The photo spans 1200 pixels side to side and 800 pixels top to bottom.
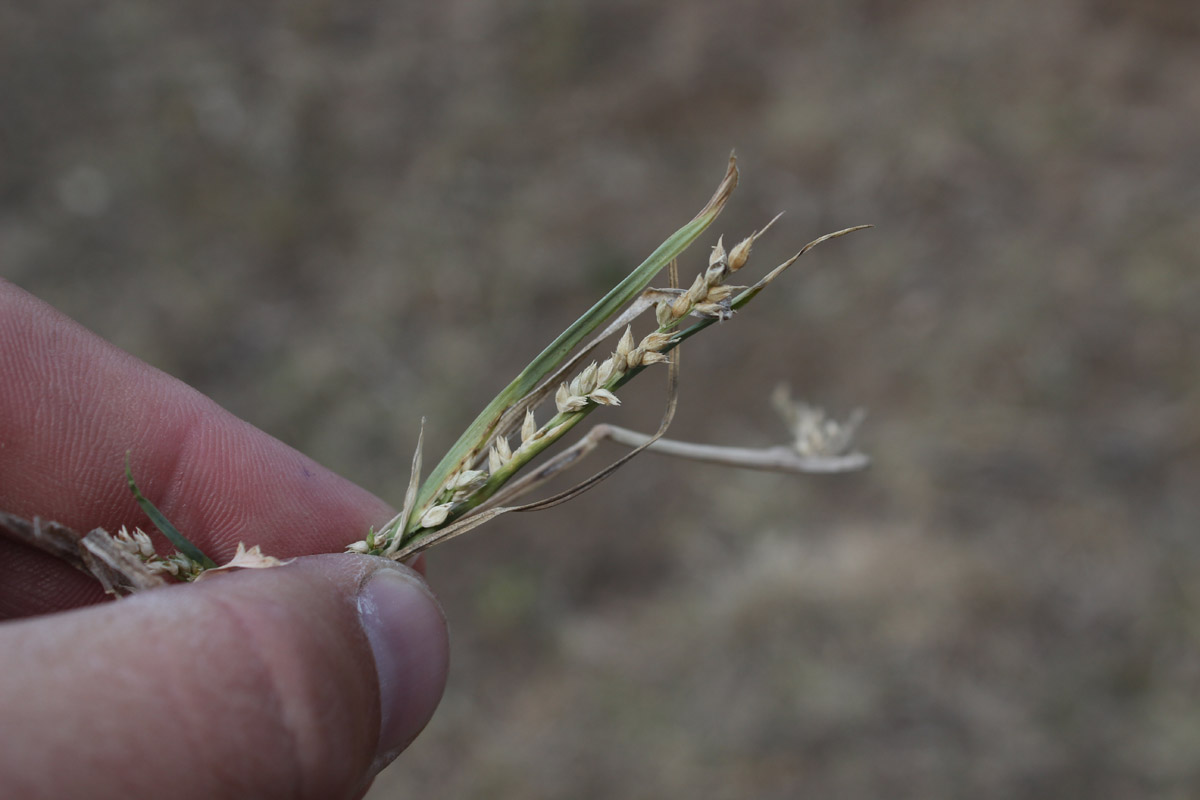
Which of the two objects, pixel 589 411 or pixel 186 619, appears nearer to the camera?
pixel 186 619

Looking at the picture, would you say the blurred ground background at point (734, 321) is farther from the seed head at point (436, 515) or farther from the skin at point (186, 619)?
the seed head at point (436, 515)

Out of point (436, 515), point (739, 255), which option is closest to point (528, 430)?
point (436, 515)

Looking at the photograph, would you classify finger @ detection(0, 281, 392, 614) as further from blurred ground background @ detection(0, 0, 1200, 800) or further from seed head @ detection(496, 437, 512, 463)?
blurred ground background @ detection(0, 0, 1200, 800)

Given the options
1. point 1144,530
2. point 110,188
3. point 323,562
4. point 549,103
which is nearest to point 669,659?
point 1144,530

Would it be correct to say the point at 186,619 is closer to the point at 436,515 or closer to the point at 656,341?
the point at 436,515

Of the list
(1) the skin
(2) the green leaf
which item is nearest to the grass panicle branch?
(1) the skin

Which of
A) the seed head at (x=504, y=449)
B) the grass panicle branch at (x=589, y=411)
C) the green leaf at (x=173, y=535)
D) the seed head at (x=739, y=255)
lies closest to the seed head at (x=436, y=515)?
the grass panicle branch at (x=589, y=411)

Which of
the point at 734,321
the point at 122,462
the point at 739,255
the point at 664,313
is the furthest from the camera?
the point at 734,321

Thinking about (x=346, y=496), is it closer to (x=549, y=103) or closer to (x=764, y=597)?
(x=764, y=597)
